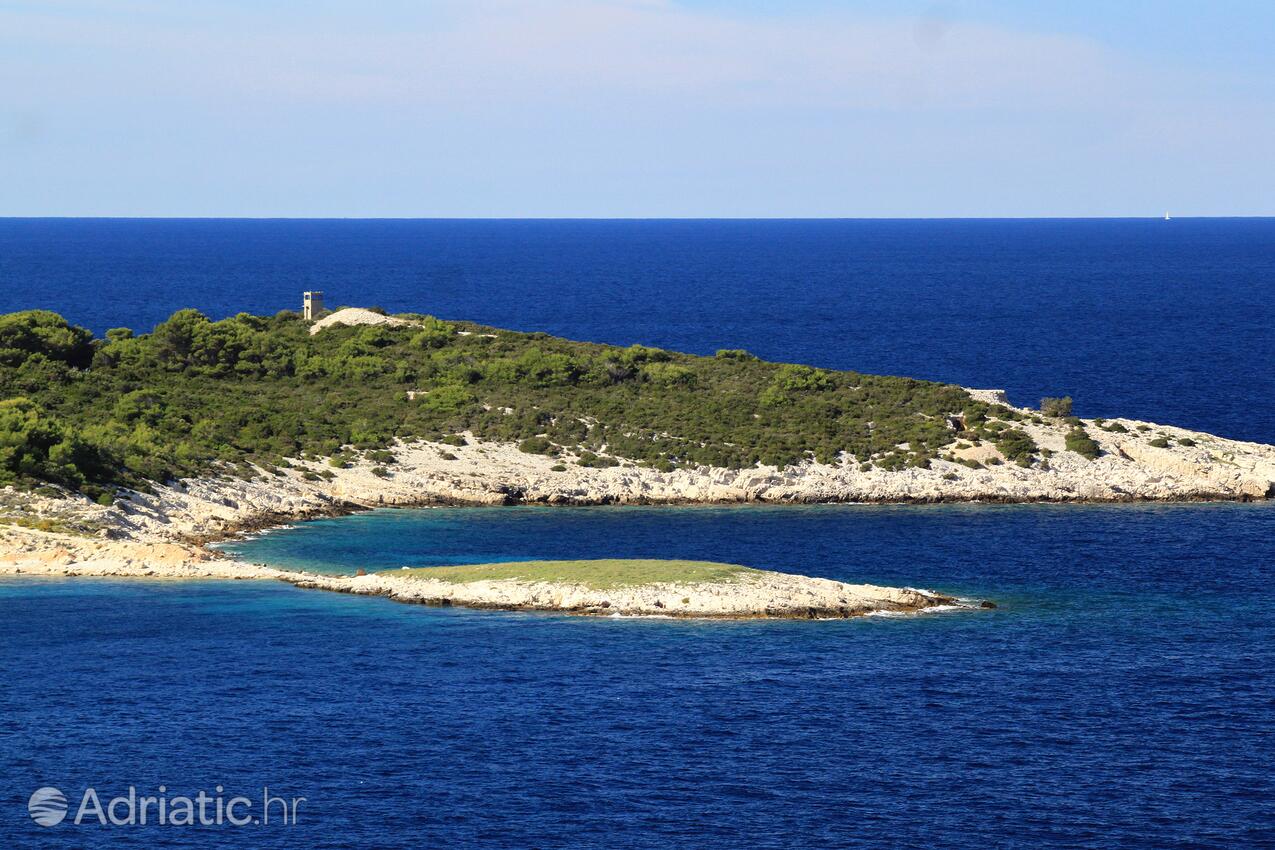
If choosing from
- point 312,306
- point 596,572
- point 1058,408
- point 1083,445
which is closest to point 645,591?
point 596,572

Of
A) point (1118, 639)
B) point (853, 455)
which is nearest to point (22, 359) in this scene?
point (853, 455)

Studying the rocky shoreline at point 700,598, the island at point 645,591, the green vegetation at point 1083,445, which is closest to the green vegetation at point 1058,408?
the green vegetation at point 1083,445

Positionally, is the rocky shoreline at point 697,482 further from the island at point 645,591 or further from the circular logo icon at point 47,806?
the circular logo icon at point 47,806

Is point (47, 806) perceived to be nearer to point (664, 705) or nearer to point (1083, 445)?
point (664, 705)

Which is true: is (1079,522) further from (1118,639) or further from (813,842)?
(813,842)

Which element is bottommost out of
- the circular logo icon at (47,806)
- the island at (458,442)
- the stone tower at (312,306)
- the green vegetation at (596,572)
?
the circular logo icon at (47,806)

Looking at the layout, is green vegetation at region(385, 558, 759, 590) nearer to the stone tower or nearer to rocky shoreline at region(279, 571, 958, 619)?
rocky shoreline at region(279, 571, 958, 619)
